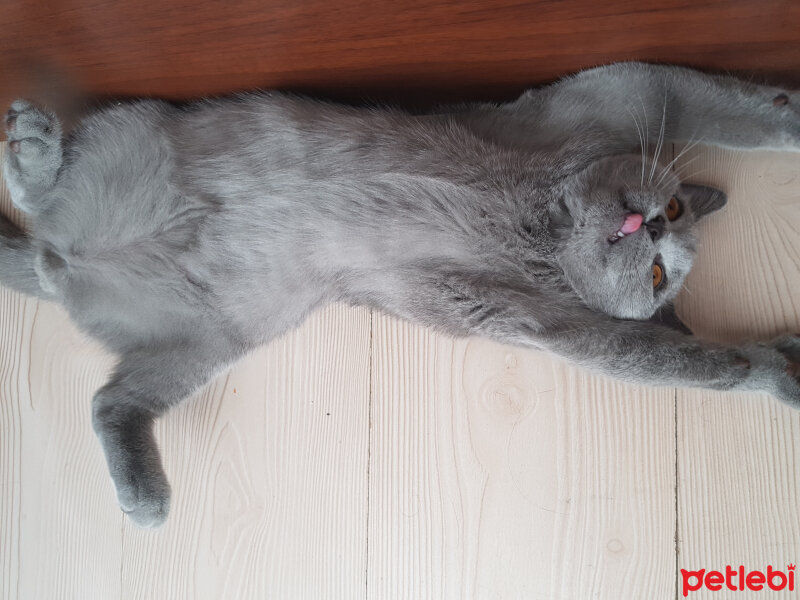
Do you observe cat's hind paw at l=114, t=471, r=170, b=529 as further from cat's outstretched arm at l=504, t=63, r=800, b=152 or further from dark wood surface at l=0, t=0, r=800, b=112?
cat's outstretched arm at l=504, t=63, r=800, b=152

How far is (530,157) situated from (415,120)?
8.6 inches

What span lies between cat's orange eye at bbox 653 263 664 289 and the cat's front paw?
20 centimetres

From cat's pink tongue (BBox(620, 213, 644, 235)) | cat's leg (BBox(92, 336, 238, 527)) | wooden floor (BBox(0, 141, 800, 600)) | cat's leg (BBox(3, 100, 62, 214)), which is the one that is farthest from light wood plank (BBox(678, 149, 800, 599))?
cat's leg (BBox(3, 100, 62, 214))

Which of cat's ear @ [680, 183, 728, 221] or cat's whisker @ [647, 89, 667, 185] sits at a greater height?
cat's whisker @ [647, 89, 667, 185]

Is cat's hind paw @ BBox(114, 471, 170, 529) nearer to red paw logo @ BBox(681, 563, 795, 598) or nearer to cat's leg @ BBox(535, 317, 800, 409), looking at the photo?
cat's leg @ BBox(535, 317, 800, 409)

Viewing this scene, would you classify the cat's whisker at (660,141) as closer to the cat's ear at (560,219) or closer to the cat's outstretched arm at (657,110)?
the cat's outstretched arm at (657,110)

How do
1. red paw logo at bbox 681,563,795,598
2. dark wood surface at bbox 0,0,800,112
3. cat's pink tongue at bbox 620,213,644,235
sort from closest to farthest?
1. dark wood surface at bbox 0,0,800,112
2. cat's pink tongue at bbox 620,213,644,235
3. red paw logo at bbox 681,563,795,598

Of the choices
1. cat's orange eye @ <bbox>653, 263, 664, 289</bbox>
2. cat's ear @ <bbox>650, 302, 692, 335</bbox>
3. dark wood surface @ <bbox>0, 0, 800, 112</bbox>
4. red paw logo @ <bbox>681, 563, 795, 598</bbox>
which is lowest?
red paw logo @ <bbox>681, 563, 795, 598</bbox>

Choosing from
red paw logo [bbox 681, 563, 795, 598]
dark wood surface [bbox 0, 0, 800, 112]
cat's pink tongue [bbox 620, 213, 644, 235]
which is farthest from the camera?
red paw logo [bbox 681, 563, 795, 598]

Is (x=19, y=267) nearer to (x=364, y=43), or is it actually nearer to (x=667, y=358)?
(x=364, y=43)

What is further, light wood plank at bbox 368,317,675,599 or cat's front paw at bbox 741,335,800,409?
light wood plank at bbox 368,317,675,599

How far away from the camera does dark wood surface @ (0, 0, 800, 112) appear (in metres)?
0.89

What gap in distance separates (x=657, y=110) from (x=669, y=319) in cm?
38

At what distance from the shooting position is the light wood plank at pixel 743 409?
44.5 inches
